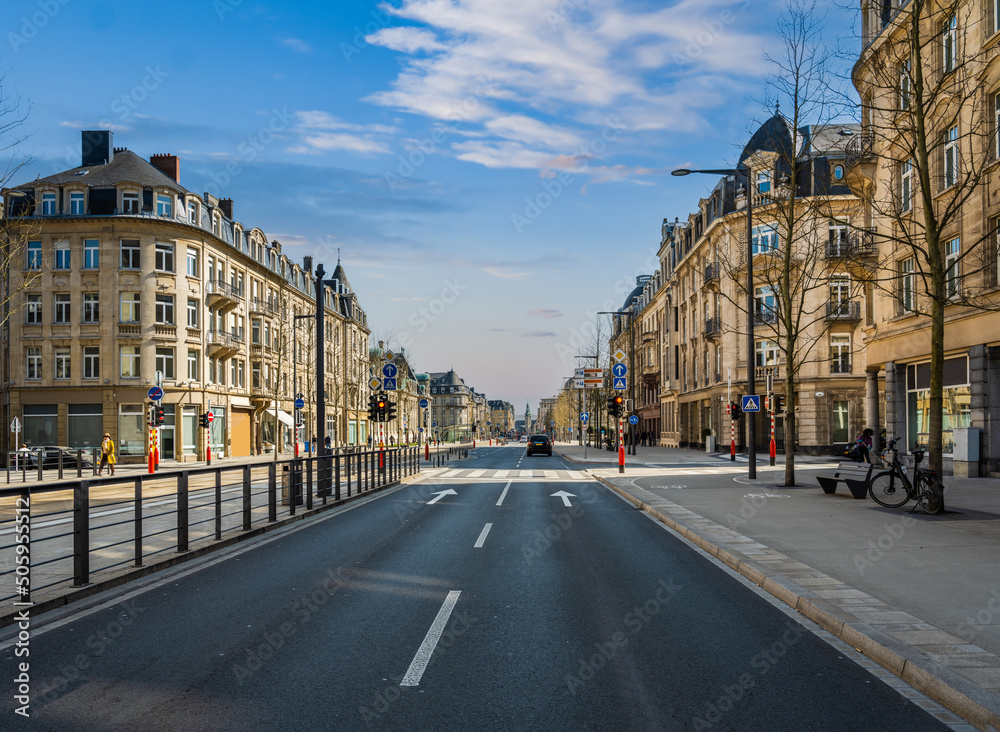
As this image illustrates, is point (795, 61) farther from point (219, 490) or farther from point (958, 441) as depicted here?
point (219, 490)

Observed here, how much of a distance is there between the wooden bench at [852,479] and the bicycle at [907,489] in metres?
0.92

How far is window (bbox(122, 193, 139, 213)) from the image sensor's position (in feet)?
142

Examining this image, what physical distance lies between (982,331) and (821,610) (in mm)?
18451

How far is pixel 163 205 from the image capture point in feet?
145

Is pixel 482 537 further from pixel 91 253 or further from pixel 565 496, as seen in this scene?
pixel 91 253

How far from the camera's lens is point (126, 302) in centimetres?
4366

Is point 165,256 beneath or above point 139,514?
above

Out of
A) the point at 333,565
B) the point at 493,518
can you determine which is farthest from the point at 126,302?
the point at 333,565

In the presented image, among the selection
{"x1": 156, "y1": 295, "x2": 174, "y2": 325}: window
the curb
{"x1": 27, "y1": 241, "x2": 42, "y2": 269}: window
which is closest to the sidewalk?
the curb

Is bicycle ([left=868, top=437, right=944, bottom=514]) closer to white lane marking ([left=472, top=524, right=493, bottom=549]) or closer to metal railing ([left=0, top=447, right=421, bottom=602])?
white lane marking ([left=472, top=524, right=493, bottom=549])

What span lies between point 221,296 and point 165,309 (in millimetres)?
4126

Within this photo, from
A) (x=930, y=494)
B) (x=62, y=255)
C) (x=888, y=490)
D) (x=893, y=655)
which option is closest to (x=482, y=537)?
(x=893, y=655)

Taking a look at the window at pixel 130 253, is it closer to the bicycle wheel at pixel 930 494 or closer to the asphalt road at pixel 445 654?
the asphalt road at pixel 445 654

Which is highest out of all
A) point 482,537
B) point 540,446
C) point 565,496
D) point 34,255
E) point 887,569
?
point 34,255
